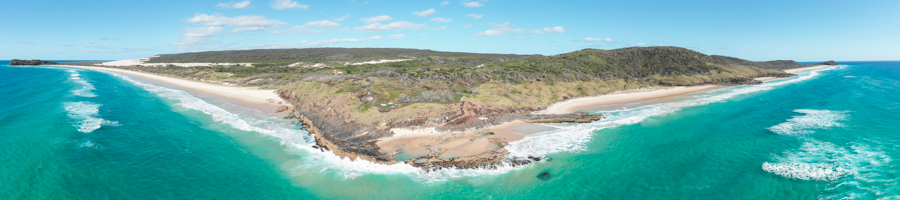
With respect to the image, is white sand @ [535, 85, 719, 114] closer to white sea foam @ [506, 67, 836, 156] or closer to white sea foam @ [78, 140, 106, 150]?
white sea foam @ [506, 67, 836, 156]

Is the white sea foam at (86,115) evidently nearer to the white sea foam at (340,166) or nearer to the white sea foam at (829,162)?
the white sea foam at (340,166)

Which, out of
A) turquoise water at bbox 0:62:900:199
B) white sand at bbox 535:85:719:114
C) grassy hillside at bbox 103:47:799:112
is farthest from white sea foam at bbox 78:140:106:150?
white sand at bbox 535:85:719:114

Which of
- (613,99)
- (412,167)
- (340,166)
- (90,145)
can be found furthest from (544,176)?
(613,99)

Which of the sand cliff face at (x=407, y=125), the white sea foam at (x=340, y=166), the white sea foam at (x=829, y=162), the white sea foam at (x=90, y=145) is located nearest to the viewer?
the white sea foam at (x=829, y=162)

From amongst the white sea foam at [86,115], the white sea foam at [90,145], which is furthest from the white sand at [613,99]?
the white sea foam at [86,115]

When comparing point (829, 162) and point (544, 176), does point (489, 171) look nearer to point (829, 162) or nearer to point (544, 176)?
point (544, 176)

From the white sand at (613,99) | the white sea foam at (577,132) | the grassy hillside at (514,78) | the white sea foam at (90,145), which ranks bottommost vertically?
the white sea foam at (90,145)
